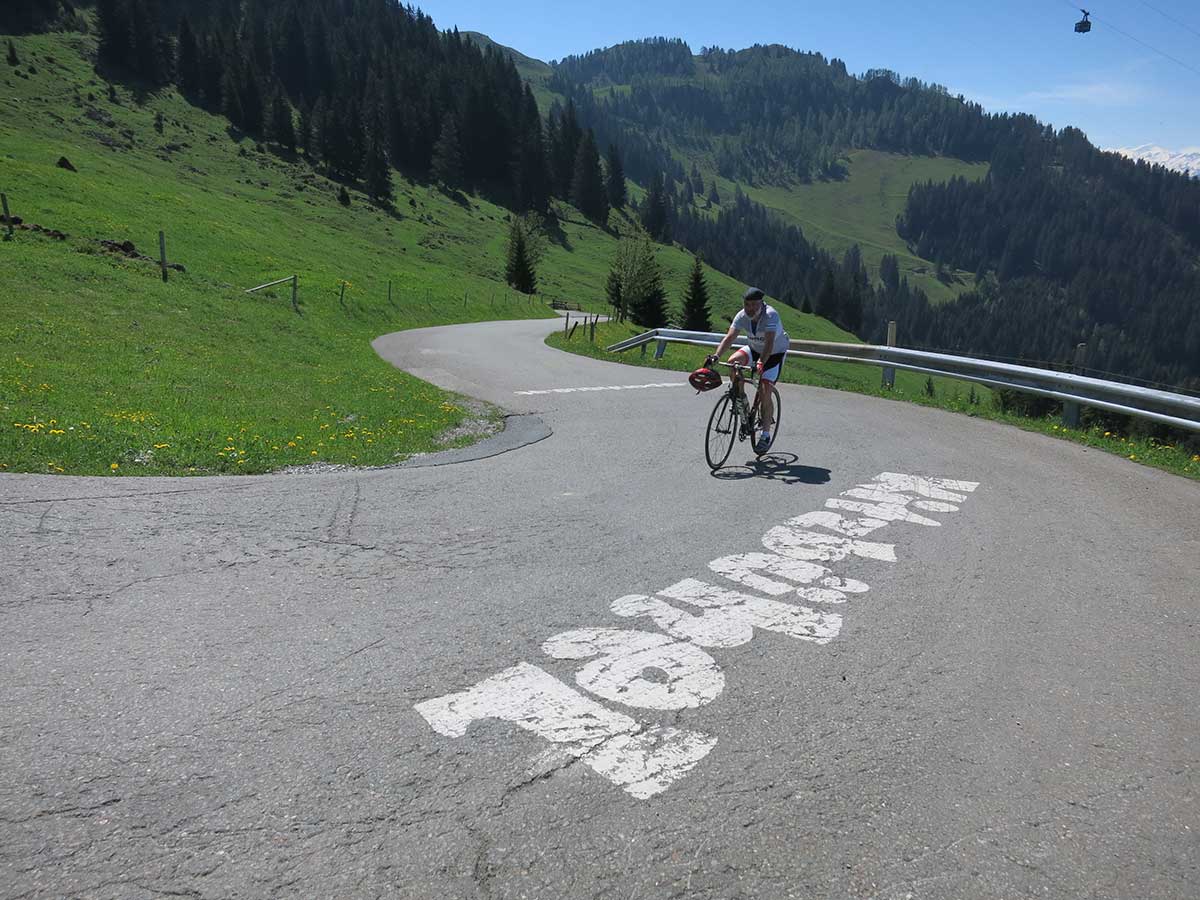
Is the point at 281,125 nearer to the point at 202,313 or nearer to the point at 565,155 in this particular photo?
the point at 565,155

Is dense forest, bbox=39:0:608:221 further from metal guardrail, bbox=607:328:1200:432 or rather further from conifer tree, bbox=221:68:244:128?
metal guardrail, bbox=607:328:1200:432

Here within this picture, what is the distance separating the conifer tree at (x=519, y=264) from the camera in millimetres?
78438

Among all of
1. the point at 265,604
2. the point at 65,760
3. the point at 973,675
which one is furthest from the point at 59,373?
the point at 973,675

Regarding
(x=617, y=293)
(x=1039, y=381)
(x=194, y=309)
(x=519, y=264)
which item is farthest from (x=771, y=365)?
(x=519, y=264)

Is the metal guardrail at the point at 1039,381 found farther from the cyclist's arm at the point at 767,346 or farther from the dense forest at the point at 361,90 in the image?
the dense forest at the point at 361,90

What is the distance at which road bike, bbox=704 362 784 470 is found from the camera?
374 inches

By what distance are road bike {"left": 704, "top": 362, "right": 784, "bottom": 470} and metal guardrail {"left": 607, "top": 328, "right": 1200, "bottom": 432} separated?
12.1 ft

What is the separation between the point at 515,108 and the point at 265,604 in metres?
A: 153

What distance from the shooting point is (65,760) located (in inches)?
121

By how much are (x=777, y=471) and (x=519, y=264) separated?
73.5 meters

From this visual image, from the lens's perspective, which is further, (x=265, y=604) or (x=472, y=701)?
(x=265, y=604)

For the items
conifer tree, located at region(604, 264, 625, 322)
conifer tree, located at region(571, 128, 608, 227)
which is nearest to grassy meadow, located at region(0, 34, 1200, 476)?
conifer tree, located at region(604, 264, 625, 322)

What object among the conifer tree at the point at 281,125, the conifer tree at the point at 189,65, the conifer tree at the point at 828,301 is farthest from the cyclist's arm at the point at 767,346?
the conifer tree at the point at 828,301

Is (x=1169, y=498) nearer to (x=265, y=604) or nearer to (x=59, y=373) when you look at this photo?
(x=265, y=604)
